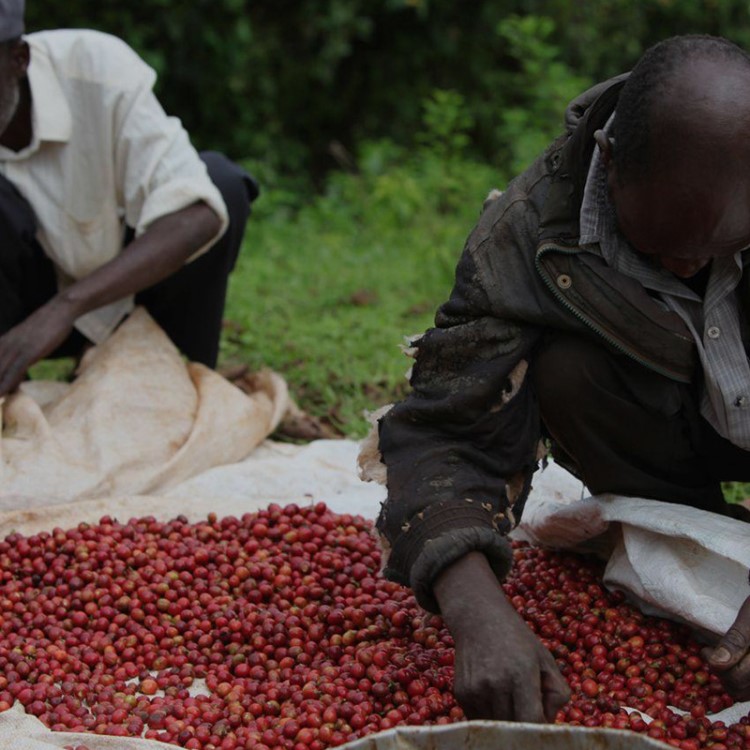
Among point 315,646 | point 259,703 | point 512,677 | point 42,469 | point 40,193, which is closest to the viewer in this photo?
point 512,677

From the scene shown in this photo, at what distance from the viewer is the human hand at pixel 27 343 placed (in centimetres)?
377

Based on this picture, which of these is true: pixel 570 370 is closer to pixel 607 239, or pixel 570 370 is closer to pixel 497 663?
pixel 607 239

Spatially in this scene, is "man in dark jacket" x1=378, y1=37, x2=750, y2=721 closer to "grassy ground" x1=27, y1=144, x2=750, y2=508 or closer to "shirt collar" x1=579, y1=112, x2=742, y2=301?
"shirt collar" x1=579, y1=112, x2=742, y2=301

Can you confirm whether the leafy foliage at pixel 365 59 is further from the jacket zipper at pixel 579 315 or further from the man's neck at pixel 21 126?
the jacket zipper at pixel 579 315

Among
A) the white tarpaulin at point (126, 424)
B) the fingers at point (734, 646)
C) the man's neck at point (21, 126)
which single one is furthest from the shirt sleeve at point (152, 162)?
the fingers at point (734, 646)

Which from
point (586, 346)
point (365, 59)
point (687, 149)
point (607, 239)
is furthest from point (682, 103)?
point (365, 59)

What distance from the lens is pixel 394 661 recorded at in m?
2.70

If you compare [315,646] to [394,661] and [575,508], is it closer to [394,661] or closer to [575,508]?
[394,661]

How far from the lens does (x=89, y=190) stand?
4.12m

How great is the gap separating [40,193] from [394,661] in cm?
220

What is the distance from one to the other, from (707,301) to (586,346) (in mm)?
267

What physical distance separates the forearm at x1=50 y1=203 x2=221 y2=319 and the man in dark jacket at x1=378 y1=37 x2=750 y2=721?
63.0 inches

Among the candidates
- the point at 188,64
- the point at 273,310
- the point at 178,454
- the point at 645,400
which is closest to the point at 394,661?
the point at 645,400

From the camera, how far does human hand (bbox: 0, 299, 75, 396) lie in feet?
12.4
